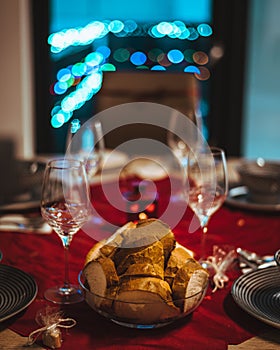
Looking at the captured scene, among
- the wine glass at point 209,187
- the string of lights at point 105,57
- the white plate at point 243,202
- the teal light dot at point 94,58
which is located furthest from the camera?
the teal light dot at point 94,58

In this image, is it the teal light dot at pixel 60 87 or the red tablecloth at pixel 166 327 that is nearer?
the red tablecloth at pixel 166 327

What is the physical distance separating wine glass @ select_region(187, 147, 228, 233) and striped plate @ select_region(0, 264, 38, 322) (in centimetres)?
40

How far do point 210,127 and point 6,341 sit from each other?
2844 mm

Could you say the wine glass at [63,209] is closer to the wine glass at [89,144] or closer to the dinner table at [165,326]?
the dinner table at [165,326]

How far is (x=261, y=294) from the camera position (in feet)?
3.57

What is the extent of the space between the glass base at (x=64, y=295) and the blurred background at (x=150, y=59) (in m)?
2.38

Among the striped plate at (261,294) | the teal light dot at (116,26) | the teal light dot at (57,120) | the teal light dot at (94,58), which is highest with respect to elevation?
the teal light dot at (116,26)

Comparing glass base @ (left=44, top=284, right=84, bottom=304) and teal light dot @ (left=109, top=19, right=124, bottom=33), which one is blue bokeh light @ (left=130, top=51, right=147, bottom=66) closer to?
teal light dot @ (left=109, top=19, right=124, bottom=33)

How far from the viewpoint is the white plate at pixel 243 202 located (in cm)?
163

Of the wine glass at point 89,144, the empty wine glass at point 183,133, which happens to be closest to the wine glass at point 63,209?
the wine glass at point 89,144

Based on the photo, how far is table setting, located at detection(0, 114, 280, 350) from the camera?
3.09 feet

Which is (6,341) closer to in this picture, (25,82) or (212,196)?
(212,196)

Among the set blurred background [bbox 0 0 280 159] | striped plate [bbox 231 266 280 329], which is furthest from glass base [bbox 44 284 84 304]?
blurred background [bbox 0 0 280 159]

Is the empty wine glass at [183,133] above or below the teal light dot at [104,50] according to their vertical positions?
below
